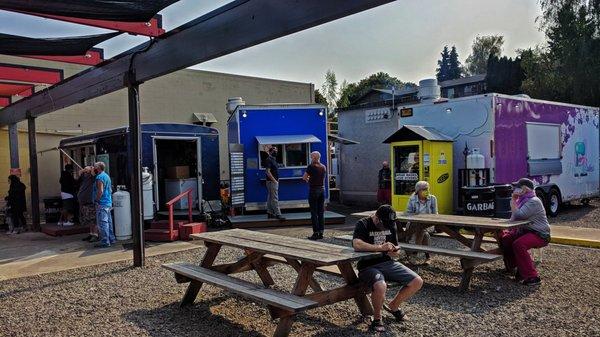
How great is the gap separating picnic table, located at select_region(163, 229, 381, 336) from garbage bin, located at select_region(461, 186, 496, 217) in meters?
5.81

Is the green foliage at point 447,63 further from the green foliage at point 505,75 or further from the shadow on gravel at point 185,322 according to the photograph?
the shadow on gravel at point 185,322

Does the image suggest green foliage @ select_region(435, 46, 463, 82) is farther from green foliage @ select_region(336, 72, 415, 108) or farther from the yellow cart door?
the yellow cart door

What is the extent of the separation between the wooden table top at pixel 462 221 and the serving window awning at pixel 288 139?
5.14 metres

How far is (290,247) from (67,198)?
9708 mm

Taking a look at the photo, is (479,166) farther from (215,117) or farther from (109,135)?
(215,117)

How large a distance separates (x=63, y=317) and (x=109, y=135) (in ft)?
24.4

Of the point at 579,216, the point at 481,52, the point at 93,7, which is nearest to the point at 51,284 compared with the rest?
the point at 93,7

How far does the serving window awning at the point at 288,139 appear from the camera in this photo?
11.9 meters

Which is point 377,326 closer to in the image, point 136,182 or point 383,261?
point 383,261

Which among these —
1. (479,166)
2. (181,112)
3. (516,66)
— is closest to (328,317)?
(479,166)

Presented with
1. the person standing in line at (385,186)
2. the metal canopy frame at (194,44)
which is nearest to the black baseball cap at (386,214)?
the metal canopy frame at (194,44)

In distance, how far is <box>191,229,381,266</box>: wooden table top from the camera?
420 cm

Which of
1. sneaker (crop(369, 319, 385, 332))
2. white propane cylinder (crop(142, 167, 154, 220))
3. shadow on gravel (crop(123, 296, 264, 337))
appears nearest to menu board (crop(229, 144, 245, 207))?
white propane cylinder (crop(142, 167, 154, 220))

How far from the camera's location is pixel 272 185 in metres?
11.4
